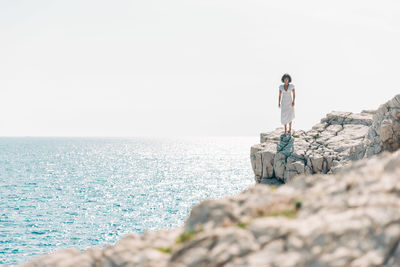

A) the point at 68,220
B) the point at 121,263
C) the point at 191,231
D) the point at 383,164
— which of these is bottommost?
the point at 68,220

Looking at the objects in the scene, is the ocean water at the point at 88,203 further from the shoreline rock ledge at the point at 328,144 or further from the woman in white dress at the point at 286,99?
the woman in white dress at the point at 286,99

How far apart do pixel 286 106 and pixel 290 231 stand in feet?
62.5

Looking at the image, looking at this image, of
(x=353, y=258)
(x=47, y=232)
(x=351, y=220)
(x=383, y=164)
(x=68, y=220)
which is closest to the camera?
(x=353, y=258)

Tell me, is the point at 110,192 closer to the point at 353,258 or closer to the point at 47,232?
the point at 47,232

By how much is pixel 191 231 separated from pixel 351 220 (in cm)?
349

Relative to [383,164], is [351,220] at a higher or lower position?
lower

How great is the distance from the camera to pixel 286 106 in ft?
82.3

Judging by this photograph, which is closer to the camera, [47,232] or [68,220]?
[47,232]

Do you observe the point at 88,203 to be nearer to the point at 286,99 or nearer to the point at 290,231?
the point at 286,99

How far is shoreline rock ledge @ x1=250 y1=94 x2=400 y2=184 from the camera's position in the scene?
18203 millimetres

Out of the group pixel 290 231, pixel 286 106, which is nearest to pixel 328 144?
pixel 286 106

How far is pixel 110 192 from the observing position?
3912 inches

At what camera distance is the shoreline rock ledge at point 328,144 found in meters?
18.2

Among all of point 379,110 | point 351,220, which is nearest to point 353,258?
point 351,220
